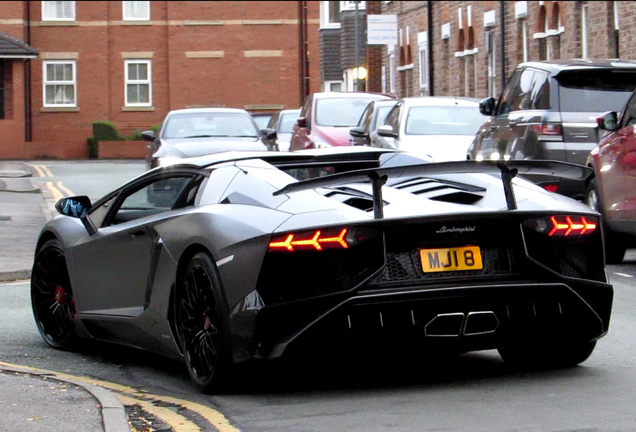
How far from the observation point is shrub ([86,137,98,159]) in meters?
53.3

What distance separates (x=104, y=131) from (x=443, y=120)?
33.8 meters

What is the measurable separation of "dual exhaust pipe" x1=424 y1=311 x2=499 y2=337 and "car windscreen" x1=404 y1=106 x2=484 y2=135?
1398 cm

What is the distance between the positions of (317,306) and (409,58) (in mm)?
40386

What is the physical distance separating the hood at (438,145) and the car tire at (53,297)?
11.0 meters

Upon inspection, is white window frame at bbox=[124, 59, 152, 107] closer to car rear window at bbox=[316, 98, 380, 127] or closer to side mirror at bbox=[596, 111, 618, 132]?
car rear window at bbox=[316, 98, 380, 127]

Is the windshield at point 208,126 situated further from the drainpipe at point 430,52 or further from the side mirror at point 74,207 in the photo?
the drainpipe at point 430,52

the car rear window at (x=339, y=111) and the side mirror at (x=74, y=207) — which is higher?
the car rear window at (x=339, y=111)

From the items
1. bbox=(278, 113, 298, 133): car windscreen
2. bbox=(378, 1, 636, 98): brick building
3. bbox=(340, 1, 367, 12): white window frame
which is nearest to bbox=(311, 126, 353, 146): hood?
bbox=(378, 1, 636, 98): brick building

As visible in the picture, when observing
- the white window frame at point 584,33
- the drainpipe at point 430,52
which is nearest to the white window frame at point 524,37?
the white window frame at point 584,33

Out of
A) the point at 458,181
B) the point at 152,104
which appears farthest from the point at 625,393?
the point at 152,104

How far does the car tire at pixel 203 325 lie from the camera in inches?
258

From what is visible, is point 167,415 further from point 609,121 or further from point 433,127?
point 433,127

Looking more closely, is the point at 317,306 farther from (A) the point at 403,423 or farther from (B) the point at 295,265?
(A) the point at 403,423

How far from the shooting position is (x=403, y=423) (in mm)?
5879
